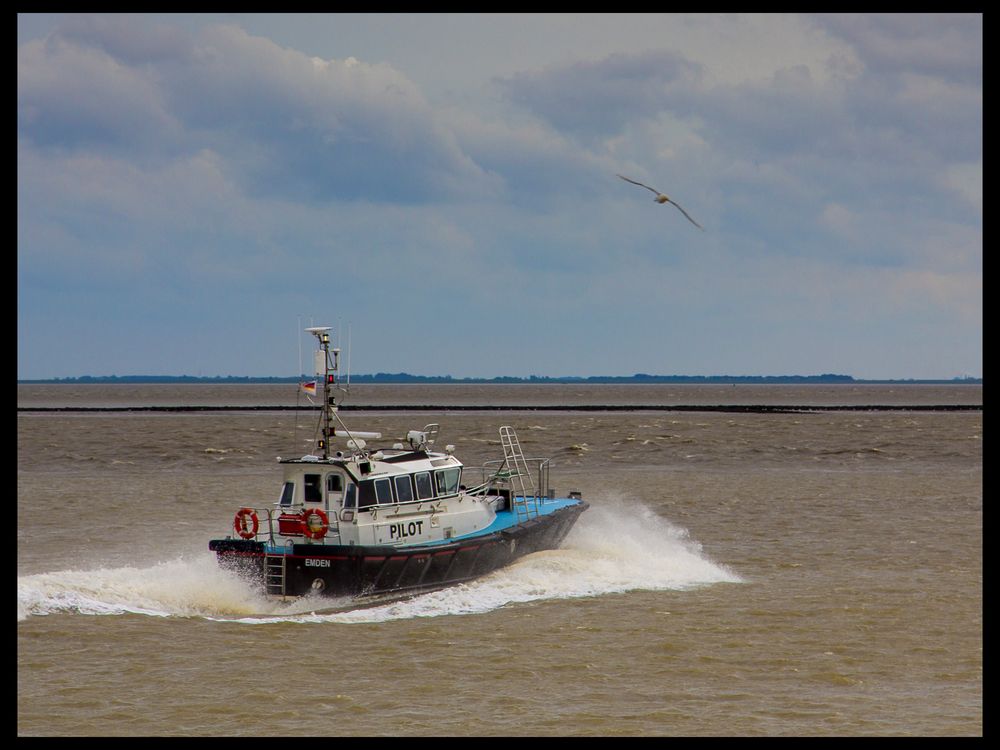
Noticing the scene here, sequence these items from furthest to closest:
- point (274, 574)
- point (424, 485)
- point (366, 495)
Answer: point (424, 485)
point (366, 495)
point (274, 574)

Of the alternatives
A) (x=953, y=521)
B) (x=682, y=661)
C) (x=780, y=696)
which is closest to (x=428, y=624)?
(x=682, y=661)

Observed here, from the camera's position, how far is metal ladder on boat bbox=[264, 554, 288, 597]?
2164 cm

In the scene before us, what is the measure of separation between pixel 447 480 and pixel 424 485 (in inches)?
30.6

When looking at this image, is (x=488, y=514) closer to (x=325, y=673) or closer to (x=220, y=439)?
(x=325, y=673)

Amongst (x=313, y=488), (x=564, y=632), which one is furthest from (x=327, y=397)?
(x=564, y=632)

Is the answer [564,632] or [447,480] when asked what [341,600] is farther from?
[564,632]

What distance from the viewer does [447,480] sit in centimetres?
2452

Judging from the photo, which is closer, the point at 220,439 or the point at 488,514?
the point at 488,514

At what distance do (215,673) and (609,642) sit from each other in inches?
249

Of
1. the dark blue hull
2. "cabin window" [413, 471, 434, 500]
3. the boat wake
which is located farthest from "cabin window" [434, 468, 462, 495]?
the boat wake

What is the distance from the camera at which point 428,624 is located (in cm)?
2023

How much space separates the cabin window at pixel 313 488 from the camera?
22844 millimetres

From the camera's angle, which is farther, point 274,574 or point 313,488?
point 313,488

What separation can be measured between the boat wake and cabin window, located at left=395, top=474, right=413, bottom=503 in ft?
6.65
